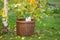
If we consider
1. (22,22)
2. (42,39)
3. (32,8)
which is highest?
(32,8)

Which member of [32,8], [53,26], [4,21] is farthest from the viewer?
[53,26]

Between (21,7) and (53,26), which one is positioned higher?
(21,7)

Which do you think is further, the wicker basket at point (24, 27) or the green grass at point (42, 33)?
the wicker basket at point (24, 27)

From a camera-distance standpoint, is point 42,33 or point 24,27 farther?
point 42,33

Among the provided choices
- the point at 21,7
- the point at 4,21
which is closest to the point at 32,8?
the point at 21,7

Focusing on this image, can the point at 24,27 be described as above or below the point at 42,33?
above

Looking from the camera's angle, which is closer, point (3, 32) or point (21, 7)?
point (21, 7)

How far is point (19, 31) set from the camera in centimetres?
862

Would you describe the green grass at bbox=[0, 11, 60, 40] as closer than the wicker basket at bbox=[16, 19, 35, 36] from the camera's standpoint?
Yes

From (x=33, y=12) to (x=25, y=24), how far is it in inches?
55.1

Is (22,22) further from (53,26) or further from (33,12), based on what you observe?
(53,26)

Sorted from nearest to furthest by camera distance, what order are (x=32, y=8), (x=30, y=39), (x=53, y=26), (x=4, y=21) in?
(x=32, y=8) → (x=30, y=39) → (x=4, y=21) → (x=53, y=26)

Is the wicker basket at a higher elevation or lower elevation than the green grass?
higher

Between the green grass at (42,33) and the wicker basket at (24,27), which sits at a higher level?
the wicker basket at (24,27)
